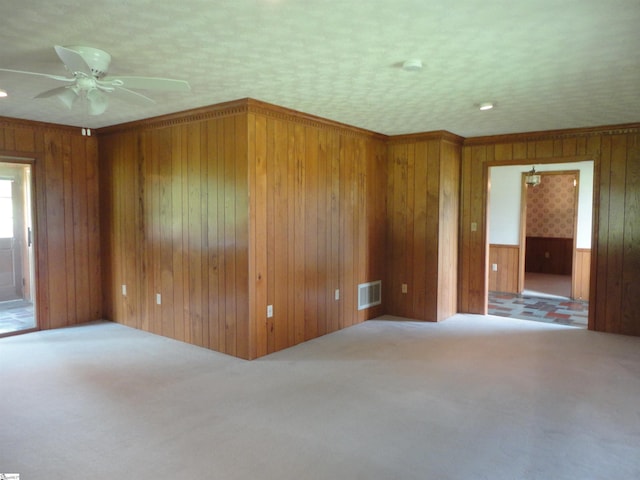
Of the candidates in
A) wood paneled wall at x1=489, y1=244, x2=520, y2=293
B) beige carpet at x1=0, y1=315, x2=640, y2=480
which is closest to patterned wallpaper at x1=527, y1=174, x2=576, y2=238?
wood paneled wall at x1=489, y1=244, x2=520, y2=293

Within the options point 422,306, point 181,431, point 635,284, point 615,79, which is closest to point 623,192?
point 635,284

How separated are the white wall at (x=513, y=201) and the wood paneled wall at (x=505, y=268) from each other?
0.40ft

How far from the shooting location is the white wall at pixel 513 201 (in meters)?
7.23

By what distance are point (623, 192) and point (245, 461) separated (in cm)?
486

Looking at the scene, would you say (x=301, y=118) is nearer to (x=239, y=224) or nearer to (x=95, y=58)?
(x=239, y=224)

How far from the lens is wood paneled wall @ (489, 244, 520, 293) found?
7.56 m

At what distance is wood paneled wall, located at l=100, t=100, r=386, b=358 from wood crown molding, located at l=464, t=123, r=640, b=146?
1.35 metres

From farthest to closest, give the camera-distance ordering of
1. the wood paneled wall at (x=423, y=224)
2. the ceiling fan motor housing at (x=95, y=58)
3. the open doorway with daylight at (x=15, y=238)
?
the open doorway with daylight at (x=15, y=238)
the wood paneled wall at (x=423, y=224)
the ceiling fan motor housing at (x=95, y=58)

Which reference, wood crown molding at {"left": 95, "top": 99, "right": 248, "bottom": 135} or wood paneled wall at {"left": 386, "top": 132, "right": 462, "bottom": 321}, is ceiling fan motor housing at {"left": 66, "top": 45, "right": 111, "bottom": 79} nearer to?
wood crown molding at {"left": 95, "top": 99, "right": 248, "bottom": 135}

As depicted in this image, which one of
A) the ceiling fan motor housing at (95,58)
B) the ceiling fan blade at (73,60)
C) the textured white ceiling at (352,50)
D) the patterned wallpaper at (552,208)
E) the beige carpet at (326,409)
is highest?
the textured white ceiling at (352,50)

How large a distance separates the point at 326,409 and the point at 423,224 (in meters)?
3.10

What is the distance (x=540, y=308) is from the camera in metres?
6.43

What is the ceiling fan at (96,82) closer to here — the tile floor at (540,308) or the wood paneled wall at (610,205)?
the wood paneled wall at (610,205)

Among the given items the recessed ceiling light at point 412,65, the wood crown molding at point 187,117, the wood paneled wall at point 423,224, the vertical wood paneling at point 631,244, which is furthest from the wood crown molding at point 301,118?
the vertical wood paneling at point 631,244
